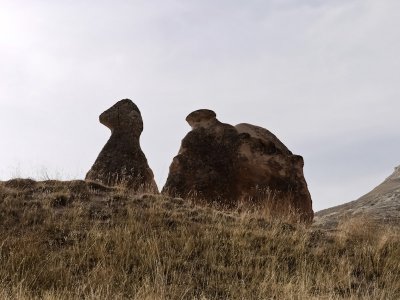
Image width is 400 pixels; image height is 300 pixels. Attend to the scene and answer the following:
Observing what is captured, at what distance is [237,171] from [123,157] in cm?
332

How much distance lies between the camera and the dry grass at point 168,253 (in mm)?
7016

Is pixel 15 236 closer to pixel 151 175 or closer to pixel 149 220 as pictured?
pixel 149 220

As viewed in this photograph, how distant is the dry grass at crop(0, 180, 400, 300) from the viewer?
702 centimetres

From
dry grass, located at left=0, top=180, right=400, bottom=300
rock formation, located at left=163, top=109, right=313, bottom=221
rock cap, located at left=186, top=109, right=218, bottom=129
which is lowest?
dry grass, located at left=0, top=180, right=400, bottom=300

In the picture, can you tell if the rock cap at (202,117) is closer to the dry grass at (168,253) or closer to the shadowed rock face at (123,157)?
the shadowed rock face at (123,157)

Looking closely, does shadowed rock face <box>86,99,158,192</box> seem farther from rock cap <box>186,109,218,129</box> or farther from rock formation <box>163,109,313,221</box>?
rock cap <box>186,109,218,129</box>

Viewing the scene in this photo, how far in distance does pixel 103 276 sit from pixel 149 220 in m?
3.16

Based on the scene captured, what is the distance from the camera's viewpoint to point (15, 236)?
916 cm

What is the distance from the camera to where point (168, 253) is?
852cm

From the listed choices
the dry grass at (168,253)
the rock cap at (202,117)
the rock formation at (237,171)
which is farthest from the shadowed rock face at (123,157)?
the dry grass at (168,253)

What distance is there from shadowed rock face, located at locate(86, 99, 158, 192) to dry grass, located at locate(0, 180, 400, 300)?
6.43ft

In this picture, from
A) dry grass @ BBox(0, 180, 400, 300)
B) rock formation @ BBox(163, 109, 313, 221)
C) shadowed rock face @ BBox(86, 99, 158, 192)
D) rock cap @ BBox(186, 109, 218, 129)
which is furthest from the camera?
rock cap @ BBox(186, 109, 218, 129)

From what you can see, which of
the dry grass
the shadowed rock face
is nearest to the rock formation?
the shadowed rock face

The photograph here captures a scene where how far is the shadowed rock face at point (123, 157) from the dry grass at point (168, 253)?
1959mm
